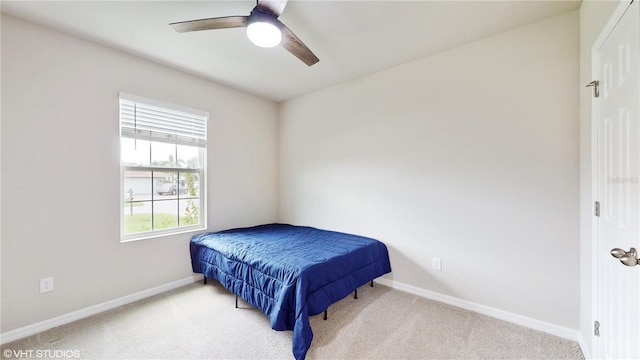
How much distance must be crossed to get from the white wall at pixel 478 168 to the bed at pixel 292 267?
1.53 ft

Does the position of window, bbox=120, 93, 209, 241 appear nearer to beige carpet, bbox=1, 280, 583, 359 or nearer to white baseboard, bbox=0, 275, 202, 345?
white baseboard, bbox=0, 275, 202, 345

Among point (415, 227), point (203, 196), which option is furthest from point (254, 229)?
point (415, 227)

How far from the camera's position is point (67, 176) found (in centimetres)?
210

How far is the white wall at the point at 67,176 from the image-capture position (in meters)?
1.88

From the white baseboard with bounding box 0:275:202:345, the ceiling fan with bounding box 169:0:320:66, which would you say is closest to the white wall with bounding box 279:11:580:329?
the ceiling fan with bounding box 169:0:320:66

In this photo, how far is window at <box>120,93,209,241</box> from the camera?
2.49 metres

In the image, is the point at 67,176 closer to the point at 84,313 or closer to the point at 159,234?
the point at 159,234

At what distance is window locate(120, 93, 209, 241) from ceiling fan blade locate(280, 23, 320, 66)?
5.22ft

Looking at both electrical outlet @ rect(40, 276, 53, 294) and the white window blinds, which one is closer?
electrical outlet @ rect(40, 276, 53, 294)

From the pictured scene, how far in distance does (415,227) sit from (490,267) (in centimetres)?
70

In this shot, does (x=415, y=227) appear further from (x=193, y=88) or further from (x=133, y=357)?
(x=193, y=88)

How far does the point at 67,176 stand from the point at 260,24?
2.06 m

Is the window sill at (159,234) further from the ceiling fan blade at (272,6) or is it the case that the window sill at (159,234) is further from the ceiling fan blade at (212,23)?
the ceiling fan blade at (272,6)

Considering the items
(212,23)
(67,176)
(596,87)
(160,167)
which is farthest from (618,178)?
(67,176)
